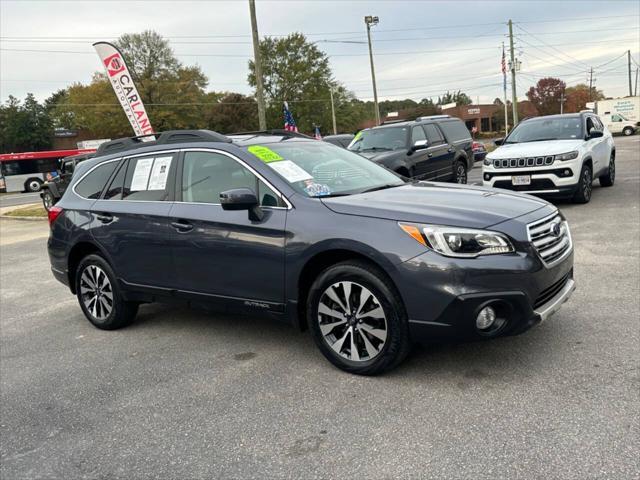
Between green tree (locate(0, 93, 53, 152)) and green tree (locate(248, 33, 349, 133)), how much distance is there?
1132 inches

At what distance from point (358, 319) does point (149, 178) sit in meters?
2.39

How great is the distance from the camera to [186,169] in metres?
4.69

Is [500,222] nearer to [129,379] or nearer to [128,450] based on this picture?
[128,450]

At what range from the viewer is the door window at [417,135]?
11755mm

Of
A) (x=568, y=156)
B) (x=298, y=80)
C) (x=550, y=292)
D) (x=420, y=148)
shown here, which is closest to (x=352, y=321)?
(x=550, y=292)

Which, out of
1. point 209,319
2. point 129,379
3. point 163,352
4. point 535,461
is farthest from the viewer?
point 209,319

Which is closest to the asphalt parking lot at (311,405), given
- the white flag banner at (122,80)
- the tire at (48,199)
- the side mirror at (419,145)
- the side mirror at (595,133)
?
the side mirror at (419,145)

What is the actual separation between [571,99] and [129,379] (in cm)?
11533

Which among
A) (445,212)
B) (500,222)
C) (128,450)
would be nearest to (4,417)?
(128,450)

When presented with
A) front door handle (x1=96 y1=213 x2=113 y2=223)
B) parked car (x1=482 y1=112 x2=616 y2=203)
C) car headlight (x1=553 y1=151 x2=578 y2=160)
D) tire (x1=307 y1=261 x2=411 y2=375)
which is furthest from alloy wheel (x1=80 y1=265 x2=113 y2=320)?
car headlight (x1=553 y1=151 x2=578 y2=160)

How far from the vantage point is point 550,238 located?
378 cm

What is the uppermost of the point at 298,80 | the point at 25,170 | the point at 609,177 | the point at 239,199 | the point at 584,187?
the point at 298,80

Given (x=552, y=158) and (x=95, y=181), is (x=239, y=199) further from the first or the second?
(x=552, y=158)

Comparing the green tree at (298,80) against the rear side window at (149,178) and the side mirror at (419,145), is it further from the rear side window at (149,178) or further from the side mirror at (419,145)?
the rear side window at (149,178)
